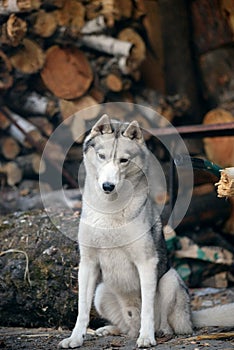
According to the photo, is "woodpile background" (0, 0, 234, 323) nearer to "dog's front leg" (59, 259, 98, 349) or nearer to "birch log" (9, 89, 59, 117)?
"birch log" (9, 89, 59, 117)

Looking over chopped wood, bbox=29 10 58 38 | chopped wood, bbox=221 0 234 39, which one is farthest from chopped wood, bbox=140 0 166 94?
chopped wood, bbox=29 10 58 38

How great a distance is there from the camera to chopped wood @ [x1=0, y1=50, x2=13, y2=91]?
22.3 ft

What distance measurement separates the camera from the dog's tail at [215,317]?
4.51 m

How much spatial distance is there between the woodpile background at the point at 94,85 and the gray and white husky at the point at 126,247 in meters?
1.83

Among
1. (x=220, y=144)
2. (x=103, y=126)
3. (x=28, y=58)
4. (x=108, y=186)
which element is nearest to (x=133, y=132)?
(x=103, y=126)

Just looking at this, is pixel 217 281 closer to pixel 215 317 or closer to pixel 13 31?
pixel 215 317

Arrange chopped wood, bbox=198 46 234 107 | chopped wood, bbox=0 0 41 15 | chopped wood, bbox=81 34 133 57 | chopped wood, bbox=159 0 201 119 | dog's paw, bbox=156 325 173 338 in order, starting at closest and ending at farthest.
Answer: dog's paw, bbox=156 325 173 338 < chopped wood, bbox=0 0 41 15 < chopped wood, bbox=81 34 133 57 < chopped wood, bbox=198 46 234 107 < chopped wood, bbox=159 0 201 119

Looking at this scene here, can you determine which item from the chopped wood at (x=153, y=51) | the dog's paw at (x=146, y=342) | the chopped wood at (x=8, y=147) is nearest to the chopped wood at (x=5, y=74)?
the chopped wood at (x=8, y=147)

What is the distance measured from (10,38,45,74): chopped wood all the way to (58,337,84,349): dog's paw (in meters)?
3.52

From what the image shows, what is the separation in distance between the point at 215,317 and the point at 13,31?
3517mm

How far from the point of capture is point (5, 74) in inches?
272

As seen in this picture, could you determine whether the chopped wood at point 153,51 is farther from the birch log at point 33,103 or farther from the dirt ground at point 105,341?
the dirt ground at point 105,341

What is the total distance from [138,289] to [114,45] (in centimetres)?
348

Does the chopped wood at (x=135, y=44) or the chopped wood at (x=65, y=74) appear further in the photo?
the chopped wood at (x=135, y=44)
